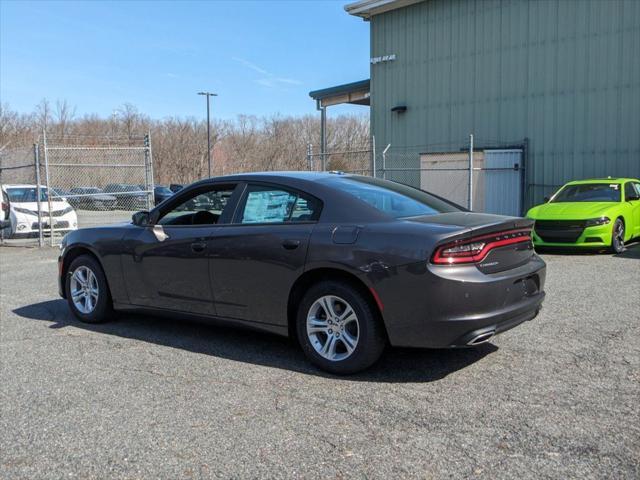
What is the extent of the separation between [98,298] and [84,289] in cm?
27

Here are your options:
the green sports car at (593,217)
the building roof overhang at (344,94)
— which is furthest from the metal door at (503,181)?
the building roof overhang at (344,94)

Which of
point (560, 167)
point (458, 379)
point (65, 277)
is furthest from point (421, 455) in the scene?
point (560, 167)

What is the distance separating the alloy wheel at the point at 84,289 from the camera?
6316 millimetres

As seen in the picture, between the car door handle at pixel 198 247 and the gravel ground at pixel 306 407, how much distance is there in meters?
0.85

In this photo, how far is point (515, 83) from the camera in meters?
18.4

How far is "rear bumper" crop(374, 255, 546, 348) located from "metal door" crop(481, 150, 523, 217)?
13592 millimetres

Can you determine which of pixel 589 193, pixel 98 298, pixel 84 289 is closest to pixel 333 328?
pixel 98 298

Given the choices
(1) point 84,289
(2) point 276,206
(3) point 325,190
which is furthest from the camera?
(1) point 84,289

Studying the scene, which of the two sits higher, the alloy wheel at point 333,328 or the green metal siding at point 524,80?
the green metal siding at point 524,80

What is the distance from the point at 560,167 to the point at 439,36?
19.5ft

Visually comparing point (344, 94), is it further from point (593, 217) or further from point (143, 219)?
point (143, 219)

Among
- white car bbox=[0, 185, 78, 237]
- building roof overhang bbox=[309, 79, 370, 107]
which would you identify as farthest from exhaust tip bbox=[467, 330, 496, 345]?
building roof overhang bbox=[309, 79, 370, 107]

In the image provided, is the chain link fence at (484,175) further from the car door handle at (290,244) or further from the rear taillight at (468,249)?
the rear taillight at (468,249)

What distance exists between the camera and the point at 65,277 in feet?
21.7
